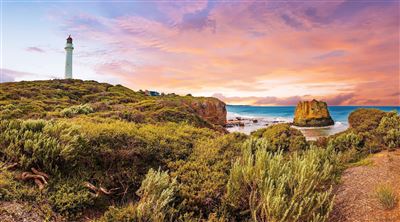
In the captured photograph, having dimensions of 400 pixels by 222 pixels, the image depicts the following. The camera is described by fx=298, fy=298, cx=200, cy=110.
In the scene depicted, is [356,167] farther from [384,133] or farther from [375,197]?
[384,133]

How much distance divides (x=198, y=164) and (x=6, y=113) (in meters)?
10.3

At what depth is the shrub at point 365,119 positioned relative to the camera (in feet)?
47.2

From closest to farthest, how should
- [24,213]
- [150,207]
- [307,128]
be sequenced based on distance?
[24,213], [150,207], [307,128]

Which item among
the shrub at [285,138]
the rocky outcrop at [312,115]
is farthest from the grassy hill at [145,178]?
the rocky outcrop at [312,115]

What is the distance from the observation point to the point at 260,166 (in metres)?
6.27

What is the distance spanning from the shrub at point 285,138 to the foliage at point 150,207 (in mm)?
5017

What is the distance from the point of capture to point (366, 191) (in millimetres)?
6820

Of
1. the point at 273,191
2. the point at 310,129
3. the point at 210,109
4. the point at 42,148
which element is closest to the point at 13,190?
the point at 42,148

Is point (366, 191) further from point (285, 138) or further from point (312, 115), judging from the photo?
point (312, 115)

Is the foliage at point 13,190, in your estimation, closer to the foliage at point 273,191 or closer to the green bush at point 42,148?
the green bush at point 42,148

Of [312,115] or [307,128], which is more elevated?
[312,115]

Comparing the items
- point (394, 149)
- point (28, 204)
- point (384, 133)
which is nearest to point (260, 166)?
point (28, 204)

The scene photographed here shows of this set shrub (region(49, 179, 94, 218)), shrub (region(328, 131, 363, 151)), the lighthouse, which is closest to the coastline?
shrub (region(328, 131, 363, 151))

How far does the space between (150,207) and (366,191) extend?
492 cm
